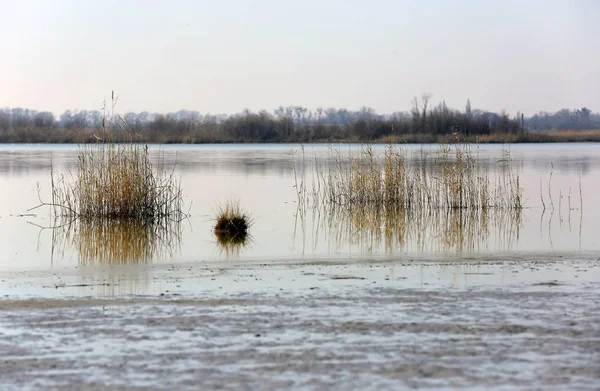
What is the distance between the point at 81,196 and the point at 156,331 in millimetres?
8001

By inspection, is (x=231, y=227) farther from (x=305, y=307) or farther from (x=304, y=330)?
(x=304, y=330)

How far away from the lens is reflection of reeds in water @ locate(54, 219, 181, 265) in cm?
921

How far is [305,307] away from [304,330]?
2.41 feet

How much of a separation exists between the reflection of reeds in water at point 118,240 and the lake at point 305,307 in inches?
2.1

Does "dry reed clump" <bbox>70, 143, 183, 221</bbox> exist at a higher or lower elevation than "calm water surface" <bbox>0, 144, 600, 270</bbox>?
higher

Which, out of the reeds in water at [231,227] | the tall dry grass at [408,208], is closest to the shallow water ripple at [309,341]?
the reeds in water at [231,227]

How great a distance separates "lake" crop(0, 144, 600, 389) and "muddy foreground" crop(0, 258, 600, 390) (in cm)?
2

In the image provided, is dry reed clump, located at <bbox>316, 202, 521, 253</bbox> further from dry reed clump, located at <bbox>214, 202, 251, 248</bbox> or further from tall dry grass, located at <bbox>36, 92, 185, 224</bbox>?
tall dry grass, located at <bbox>36, 92, 185, 224</bbox>

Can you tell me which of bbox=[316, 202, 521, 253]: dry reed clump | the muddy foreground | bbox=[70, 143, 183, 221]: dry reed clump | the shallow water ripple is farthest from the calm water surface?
the shallow water ripple

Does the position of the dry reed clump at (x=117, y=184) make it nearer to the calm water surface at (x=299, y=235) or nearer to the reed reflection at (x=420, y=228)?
the calm water surface at (x=299, y=235)

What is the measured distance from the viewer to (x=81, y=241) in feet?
34.9

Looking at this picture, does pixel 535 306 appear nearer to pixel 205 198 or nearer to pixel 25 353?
pixel 25 353

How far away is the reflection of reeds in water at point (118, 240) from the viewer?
9.21 m

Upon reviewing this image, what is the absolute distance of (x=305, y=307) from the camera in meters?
5.95
